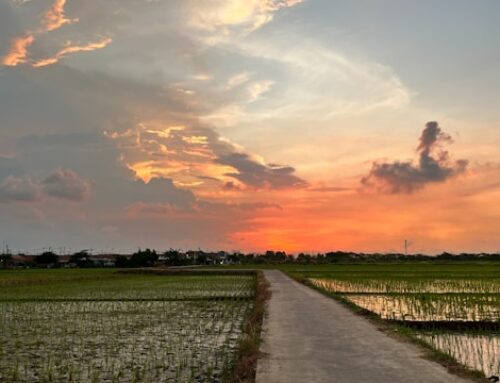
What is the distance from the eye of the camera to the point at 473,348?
1017cm

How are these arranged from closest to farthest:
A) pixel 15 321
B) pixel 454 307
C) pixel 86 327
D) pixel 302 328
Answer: pixel 302 328 < pixel 86 327 < pixel 15 321 < pixel 454 307

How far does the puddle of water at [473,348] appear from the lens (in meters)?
8.45

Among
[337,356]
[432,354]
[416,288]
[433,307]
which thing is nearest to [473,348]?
[432,354]

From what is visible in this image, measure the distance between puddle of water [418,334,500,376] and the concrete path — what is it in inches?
38.9

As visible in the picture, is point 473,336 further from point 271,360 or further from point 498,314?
point 271,360

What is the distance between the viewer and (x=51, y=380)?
7617 millimetres

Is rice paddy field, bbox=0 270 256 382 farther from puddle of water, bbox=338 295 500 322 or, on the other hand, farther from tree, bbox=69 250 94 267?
tree, bbox=69 250 94 267

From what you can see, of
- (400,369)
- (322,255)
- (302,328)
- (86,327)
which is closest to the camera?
(400,369)

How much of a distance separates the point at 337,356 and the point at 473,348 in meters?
3.69

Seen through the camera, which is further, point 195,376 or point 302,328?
point 302,328

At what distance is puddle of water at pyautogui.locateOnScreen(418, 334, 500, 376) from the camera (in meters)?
8.45

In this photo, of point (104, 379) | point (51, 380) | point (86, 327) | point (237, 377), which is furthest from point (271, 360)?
point (86, 327)

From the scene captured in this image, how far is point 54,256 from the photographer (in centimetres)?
11088

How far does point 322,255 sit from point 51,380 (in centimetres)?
11866
